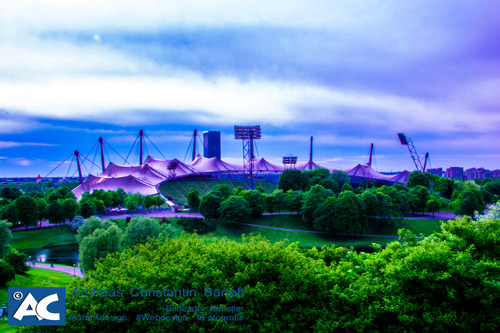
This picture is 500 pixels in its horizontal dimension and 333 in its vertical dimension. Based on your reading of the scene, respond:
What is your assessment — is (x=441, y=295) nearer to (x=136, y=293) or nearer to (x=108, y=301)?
(x=136, y=293)

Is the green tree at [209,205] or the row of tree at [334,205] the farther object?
the green tree at [209,205]

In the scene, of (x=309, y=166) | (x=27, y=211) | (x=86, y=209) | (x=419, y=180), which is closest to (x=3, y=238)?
(x=27, y=211)

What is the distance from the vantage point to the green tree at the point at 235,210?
40094mm

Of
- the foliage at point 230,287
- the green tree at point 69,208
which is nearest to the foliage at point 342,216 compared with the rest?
the foliage at point 230,287

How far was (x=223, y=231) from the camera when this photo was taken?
1564 inches

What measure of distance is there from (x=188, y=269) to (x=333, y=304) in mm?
4129

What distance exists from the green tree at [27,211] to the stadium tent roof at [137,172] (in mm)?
26967

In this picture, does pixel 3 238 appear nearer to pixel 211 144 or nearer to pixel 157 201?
pixel 157 201

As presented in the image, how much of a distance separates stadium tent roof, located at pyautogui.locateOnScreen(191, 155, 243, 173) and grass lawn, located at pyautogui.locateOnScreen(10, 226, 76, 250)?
38456mm

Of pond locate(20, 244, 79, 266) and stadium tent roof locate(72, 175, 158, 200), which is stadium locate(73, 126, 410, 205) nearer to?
stadium tent roof locate(72, 175, 158, 200)

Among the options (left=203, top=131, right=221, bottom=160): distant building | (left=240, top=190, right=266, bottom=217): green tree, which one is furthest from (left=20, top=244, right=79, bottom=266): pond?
(left=203, top=131, right=221, bottom=160): distant building

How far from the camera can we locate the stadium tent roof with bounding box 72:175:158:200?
5816cm

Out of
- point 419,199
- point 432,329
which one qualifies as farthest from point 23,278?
point 419,199

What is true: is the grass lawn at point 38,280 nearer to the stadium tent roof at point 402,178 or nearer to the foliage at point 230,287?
the foliage at point 230,287
